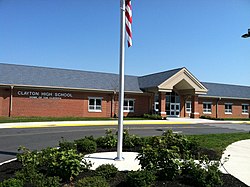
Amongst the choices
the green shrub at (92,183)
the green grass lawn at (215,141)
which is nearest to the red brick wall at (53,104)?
the green grass lawn at (215,141)

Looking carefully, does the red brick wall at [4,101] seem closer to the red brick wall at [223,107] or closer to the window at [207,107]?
the red brick wall at [223,107]

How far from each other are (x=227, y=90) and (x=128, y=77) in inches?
635

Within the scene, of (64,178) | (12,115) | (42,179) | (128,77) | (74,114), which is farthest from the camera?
(128,77)

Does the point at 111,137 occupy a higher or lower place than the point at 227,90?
lower

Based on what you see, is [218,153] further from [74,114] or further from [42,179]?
[74,114]

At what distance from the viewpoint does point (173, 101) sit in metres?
36.1

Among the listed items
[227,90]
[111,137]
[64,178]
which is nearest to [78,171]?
[64,178]

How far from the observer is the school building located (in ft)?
88.8

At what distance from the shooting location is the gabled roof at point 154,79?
107ft

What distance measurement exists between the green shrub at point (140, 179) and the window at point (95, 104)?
2531 cm

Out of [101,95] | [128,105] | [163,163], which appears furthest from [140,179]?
[128,105]

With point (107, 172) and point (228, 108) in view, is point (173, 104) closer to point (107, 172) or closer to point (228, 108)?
point (228, 108)

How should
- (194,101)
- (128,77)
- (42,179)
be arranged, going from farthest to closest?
(128,77) < (194,101) < (42,179)

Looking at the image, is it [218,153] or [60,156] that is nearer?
[60,156]
